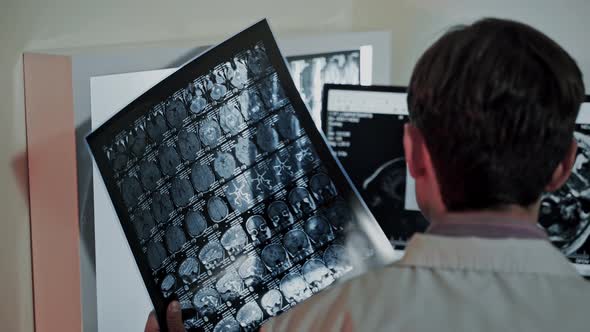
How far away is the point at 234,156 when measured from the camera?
99 centimetres

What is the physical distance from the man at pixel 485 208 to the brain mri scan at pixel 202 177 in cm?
31

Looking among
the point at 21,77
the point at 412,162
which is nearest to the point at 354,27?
the point at 21,77

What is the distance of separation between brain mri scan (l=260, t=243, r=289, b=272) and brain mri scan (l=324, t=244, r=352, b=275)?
55 mm

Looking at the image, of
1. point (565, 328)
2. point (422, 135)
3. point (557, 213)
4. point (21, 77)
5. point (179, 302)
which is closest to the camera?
point (565, 328)

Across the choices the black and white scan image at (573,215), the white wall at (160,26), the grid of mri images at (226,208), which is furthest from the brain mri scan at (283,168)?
the black and white scan image at (573,215)

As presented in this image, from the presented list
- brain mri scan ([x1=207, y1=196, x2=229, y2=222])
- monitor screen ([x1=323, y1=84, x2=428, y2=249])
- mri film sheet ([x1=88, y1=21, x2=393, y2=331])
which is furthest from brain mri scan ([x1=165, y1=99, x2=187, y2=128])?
monitor screen ([x1=323, y1=84, x2=428, y2=249])

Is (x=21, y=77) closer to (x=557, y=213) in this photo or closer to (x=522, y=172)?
(x=522, y=172)

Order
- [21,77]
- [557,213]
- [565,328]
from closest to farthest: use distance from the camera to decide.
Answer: [565,328]
[21,77]
[557,213]

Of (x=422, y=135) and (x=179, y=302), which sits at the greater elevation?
(x=422, y=135)

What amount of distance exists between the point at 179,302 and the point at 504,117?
48 cm

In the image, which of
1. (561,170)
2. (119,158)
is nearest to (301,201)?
(119,158)

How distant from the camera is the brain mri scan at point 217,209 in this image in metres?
0.97

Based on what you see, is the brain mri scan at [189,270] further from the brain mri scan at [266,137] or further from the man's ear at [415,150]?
the man's ear at [415,150]

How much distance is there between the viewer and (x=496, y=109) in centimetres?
66
